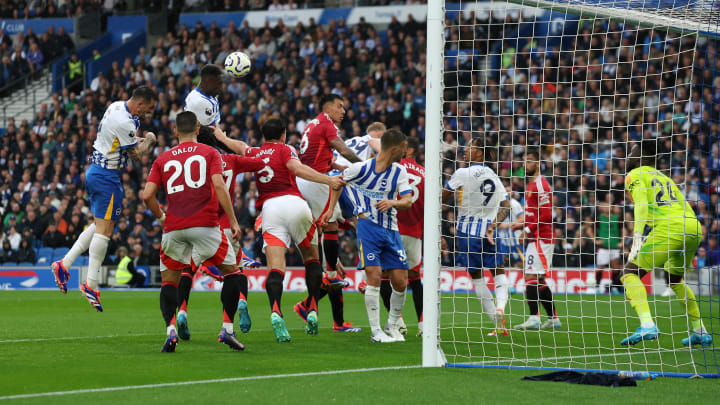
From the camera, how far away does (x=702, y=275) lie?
1755cm

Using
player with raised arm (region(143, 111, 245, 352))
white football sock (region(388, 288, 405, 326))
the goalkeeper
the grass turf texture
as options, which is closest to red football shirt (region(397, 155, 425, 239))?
white football sock (region(388, 288, 405, 326))

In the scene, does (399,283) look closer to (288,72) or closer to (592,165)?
(592,165)

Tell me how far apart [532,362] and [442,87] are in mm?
2438

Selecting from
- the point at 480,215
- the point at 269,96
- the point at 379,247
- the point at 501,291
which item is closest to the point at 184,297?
the point at 379,247

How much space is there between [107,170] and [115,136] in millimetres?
462

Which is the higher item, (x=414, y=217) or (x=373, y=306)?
(x=414, y=217)

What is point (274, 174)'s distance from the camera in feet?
30.3

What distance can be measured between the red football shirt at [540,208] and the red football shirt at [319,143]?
97.9 inches

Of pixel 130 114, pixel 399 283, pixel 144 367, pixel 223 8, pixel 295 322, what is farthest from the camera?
pixel 223 8

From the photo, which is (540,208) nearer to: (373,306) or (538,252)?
(538,252)

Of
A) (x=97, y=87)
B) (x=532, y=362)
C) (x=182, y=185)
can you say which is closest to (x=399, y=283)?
(x=532, y=362)

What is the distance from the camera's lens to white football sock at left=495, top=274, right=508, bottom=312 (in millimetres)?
10945

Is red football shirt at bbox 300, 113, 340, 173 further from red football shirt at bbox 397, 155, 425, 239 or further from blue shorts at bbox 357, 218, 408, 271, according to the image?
blue shorts at bbox 357, 218, 408, 271

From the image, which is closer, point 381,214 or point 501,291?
point 381,214
